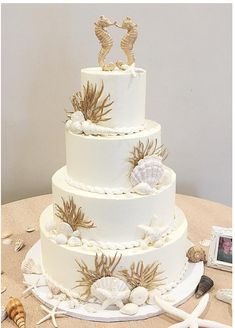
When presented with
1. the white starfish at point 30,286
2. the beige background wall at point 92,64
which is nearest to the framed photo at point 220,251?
the white starfish at point 30,286

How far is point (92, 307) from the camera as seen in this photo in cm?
129

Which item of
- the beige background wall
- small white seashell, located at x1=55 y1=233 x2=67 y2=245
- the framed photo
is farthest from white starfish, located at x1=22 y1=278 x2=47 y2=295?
the beige background wall

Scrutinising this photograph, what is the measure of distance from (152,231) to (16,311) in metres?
0.48

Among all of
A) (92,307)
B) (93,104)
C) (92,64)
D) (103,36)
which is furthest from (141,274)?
(92,64)

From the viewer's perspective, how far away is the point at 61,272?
4.46 feet

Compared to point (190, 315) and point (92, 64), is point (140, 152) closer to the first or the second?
point (190, 315)

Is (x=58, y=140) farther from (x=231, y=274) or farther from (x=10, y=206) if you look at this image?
(x=231, y=274)

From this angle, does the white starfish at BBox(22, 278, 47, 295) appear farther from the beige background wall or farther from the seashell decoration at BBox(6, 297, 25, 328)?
the beige background wall

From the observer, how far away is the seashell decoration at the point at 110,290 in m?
1.25

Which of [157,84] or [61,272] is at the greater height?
[157,84]

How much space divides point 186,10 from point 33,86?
878 mm

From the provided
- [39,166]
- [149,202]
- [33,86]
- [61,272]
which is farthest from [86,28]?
[61,272]

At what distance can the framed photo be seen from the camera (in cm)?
154

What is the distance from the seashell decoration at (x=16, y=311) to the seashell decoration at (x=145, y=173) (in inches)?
20.1
